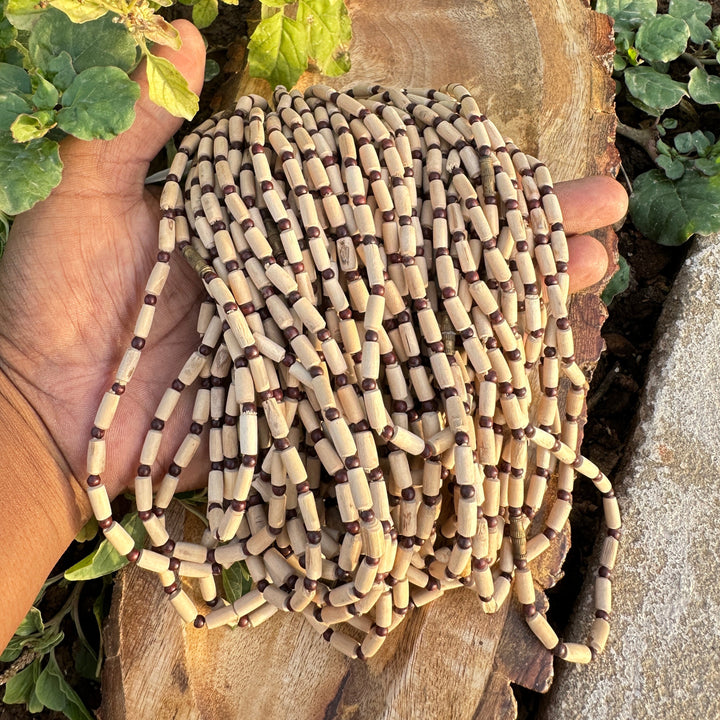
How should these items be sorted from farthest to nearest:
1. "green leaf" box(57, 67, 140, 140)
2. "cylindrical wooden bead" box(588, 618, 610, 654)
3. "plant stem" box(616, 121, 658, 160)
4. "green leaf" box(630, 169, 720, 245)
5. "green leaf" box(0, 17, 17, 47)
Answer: "plant stem" box(616, 121, 658, 160) → "green leaf" box(630, 169, 720, 245) → "cylindrical wooden bead" box(588, 618, 610, 654) → "green leaf" box(0, 17, 17, 47) → "green leaf" box(57, 67, 140, 140)

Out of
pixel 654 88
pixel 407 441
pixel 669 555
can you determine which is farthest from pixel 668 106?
pixel 407 441

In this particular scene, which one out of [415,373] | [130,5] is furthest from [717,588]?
[130,5]

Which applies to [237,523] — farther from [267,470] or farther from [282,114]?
[282,114]

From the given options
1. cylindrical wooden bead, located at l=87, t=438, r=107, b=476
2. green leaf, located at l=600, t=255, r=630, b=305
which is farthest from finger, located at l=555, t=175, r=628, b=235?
cylindrical wooden bead, located at l=87, t=438, r=107, b=476

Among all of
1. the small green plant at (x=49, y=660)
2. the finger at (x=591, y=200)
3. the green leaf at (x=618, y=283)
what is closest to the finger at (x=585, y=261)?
the finger at (x=591, y=200)

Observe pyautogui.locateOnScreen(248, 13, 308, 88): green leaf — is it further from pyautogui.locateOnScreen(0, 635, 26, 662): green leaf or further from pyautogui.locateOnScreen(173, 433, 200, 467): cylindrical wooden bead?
pyautogui.locateOnScreen(0, 635, 26, 662): green leaf

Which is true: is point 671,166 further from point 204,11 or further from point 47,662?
point 47,662
